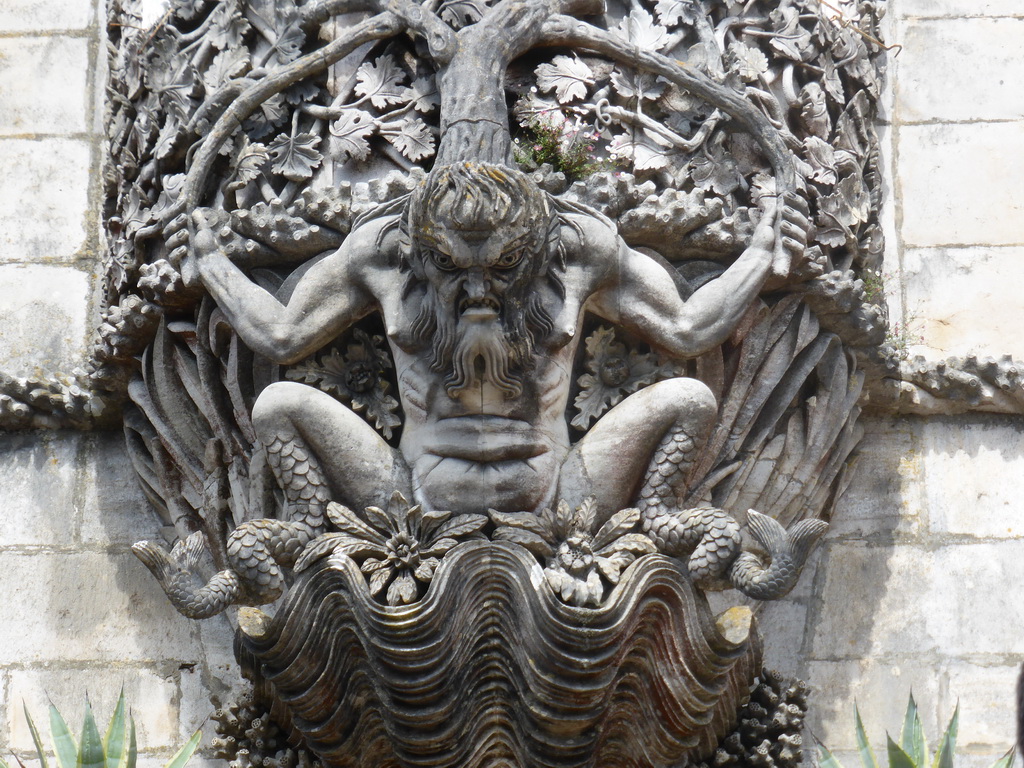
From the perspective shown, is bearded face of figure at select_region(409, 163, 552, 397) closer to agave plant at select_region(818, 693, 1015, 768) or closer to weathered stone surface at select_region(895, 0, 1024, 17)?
agave plant at select_region(818, 693, 1015, 768)

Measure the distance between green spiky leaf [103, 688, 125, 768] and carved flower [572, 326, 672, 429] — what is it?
1773 mm

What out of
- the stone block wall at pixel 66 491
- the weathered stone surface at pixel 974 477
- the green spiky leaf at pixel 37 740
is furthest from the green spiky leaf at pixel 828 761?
the green spiky leaf at pixel 37 740

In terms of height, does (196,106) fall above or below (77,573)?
above

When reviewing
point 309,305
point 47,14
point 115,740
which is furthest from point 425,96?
point 115,740

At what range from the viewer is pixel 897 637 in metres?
7.41

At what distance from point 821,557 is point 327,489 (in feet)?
6.26

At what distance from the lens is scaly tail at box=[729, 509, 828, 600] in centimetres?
632

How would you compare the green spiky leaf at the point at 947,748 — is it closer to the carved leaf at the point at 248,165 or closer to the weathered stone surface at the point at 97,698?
the weathered stone surface at the point at 97,698

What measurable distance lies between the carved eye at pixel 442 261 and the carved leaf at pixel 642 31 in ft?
4.07

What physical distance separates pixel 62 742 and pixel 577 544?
1876 mm

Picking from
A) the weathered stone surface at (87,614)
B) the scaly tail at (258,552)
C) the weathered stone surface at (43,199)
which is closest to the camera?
the scaly tail at (258,552)

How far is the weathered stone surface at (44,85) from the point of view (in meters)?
8.29

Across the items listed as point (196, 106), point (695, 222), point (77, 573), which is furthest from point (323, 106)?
point (77, 573)

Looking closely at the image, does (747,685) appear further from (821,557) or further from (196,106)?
(196,106)
